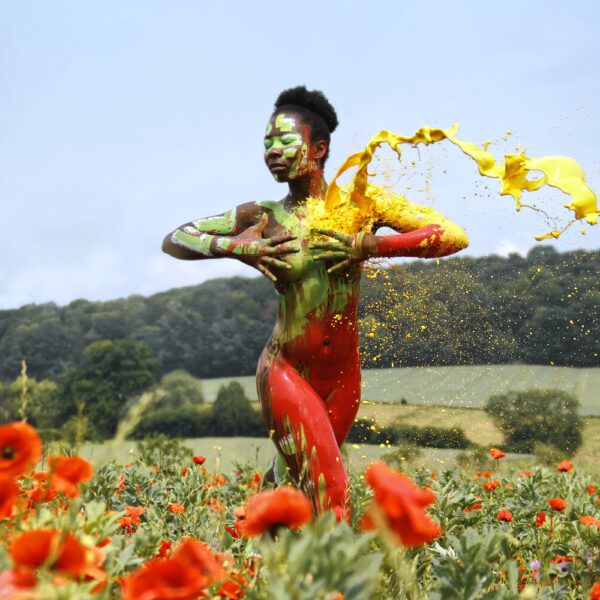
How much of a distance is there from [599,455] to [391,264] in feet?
23.7

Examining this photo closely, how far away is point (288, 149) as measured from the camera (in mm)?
4008

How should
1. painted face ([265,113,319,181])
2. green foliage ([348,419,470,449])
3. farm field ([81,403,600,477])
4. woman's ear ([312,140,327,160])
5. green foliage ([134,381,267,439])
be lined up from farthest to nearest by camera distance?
green foliage ([134,381,267,439]) → green foliage ([348,419,470,449]) → farm field ([81,403,600,477]) → woman's ear ([312,140,327,160]) → painted face ([265,113,319,181])

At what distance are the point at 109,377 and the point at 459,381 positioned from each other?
3323 cm

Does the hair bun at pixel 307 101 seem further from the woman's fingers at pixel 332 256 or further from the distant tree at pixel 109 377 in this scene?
the distant tree at pixel 109 377

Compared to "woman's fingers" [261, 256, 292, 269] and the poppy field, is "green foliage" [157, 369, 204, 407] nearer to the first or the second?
"woman's fingers" [261, 256, 292, 269]

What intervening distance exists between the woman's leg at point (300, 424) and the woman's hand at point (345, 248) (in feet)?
1.94

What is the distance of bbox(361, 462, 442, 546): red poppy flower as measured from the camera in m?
1.24

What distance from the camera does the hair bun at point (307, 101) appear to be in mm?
4191

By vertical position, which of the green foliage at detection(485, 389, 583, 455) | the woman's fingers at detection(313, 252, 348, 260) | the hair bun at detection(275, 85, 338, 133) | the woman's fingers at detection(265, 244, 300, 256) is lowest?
the green foliage at detection(485, 389, 583, 455)

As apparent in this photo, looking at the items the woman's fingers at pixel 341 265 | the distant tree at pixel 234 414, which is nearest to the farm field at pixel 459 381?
the woman's fingers at pixel 341 265

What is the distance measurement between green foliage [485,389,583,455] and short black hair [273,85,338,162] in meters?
5.40

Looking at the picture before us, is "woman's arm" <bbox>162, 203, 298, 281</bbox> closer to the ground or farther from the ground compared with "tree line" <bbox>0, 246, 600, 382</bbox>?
farther from the ground

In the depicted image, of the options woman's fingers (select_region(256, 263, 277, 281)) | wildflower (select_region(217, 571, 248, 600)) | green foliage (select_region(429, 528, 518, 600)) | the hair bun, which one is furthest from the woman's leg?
wildflower (select_region(217, 571, 248, 600))

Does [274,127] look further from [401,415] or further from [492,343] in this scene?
[401,415]
